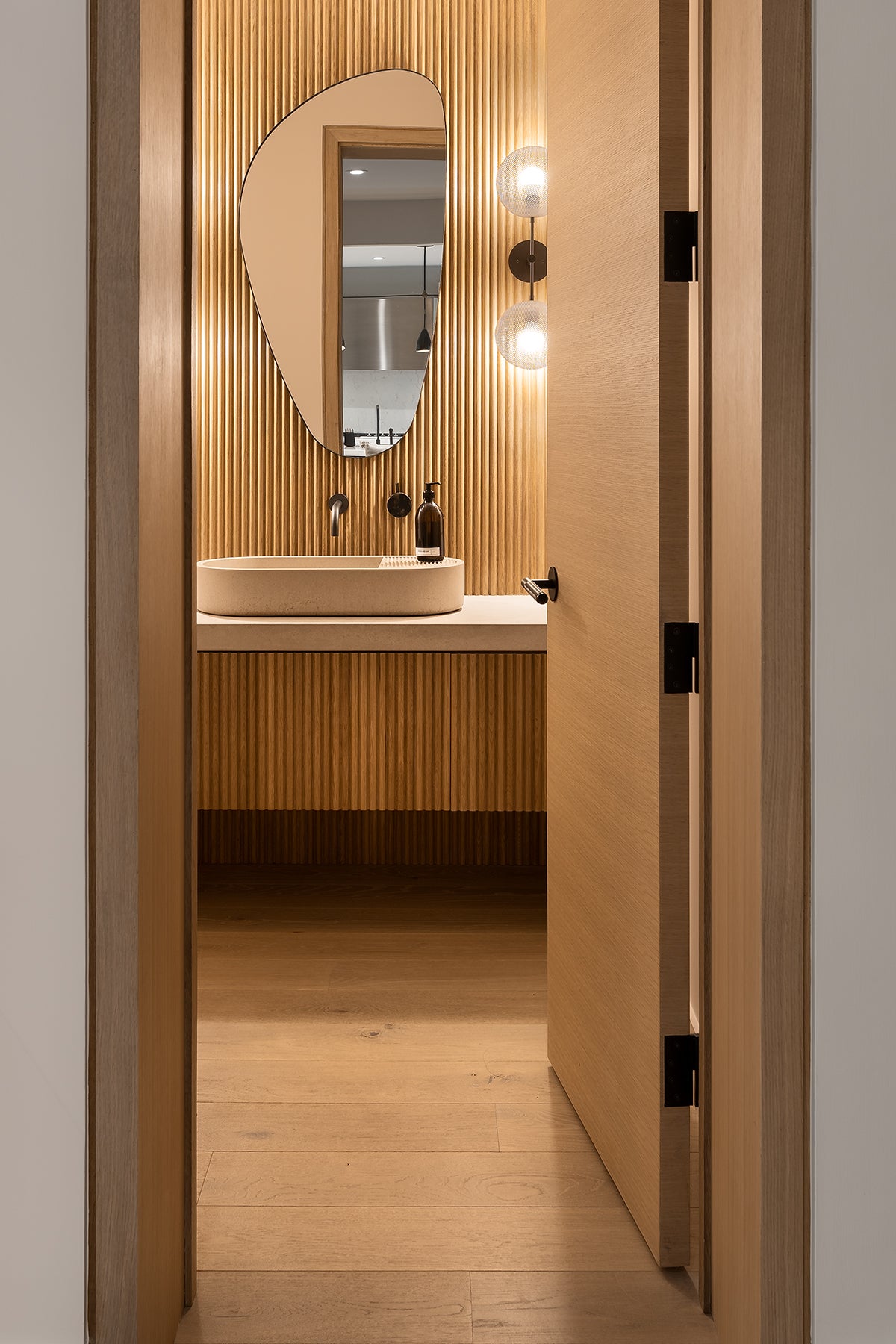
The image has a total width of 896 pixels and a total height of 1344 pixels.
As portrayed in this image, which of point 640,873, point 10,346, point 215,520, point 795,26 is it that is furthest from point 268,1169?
point 215,520

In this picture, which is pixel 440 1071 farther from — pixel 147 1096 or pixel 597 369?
pixel 597 369

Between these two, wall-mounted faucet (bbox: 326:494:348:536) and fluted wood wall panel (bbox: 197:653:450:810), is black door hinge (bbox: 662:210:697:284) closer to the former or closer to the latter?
fluted wood wall panel (bbox: 197:653:450:810)

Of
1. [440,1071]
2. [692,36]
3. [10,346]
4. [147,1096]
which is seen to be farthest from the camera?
[440,1071]

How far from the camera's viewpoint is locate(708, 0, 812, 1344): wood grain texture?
1.20 m

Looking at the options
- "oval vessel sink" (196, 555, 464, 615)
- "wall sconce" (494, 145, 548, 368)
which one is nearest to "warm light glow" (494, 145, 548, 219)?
"wall sconce" (494, 145, 548, 368)

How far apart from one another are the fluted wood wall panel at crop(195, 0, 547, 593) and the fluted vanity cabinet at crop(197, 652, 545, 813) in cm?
49

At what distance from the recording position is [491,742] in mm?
3039

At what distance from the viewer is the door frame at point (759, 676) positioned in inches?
46.8

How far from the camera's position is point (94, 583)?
1194 millimetres

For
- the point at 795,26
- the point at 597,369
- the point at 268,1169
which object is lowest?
the point at 268,1169

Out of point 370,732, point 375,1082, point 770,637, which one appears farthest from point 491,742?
point 770,637

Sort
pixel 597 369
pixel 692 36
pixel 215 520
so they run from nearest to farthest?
pixel 692 36 → pixel 597 369 → pixel 215 520

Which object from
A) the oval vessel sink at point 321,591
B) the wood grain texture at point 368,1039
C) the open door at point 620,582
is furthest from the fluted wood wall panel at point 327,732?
the open door at point 620,582

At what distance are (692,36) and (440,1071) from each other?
1767 millimetres
